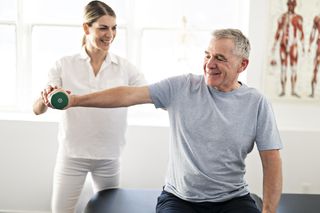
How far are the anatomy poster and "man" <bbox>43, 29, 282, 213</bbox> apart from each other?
1249 mm

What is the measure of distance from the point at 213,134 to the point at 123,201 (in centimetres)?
74

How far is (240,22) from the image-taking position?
10.4 feet

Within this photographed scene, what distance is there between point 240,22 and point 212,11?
242 mm

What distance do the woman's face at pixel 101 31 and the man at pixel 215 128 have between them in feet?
1.40

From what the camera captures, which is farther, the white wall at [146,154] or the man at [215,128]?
the white wall at [146,154]

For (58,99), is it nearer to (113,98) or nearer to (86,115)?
(113,98)

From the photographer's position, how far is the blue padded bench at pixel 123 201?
2.10 m

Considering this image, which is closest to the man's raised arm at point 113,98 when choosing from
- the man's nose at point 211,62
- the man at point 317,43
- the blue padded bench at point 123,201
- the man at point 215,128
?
the man at point 215,128

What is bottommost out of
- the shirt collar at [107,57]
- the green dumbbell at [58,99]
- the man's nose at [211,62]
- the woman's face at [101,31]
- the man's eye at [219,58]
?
the green dumbbell at [58,99]

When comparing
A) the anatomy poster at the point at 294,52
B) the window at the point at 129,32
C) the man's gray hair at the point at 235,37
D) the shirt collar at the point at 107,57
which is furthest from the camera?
the window at the point at 129,32

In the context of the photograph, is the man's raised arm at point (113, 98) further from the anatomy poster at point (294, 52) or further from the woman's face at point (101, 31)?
the anatomy poster at point (294, 52)

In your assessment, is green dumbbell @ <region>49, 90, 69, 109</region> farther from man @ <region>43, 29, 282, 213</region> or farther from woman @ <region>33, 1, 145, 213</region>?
woman @ <region>33, 1, 145, 213</region>

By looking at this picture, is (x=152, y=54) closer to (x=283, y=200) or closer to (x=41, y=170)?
(x=41, y=170)

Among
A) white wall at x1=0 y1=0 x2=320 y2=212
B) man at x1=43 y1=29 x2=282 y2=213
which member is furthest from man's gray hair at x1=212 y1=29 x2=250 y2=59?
white wall at x1=0 y1=0 x2=320 y2=212
